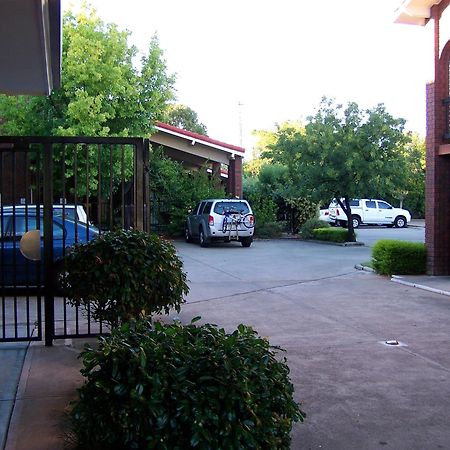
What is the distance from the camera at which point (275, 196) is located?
29484 millimetres

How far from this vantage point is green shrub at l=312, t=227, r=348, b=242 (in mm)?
24189

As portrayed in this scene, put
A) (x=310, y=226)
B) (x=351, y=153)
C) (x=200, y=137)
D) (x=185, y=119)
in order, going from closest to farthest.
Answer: (x=351, y=153)
(x=200, y=137)
(x=310, y=226)
(x=185, y=119)

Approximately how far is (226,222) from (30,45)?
55.4 feet

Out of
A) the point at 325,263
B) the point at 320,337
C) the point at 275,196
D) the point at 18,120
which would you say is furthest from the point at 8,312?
the point at 275,196

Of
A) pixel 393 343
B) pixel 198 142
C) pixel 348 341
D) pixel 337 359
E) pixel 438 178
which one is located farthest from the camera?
pixel 198 142

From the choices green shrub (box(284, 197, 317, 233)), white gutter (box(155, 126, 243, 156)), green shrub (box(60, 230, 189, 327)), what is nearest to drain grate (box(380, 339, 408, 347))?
green shrub (box(60, 230, 189, 327))

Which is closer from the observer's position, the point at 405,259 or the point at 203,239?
the point at 405,259

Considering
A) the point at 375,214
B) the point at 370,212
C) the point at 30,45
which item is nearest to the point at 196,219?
the point at 370,212

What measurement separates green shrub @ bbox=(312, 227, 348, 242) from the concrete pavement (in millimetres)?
10265

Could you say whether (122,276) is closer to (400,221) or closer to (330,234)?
(330,234)

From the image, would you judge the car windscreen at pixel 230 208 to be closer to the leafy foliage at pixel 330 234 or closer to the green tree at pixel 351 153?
the green tree at pixel 351 153

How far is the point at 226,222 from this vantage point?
22.1 m

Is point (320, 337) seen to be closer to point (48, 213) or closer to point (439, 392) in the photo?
point (439, 392)

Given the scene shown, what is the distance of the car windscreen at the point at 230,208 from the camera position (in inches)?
881
